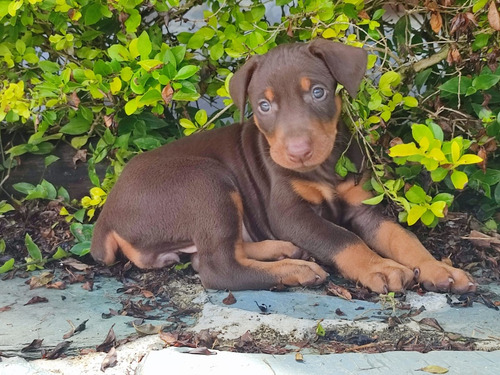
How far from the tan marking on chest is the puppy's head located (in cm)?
33

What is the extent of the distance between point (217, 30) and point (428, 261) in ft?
7.11

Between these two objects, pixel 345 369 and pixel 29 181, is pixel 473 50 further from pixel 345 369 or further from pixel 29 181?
pixel 29 181

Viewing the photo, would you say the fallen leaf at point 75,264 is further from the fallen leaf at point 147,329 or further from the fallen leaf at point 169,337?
the fallen leaf at point 169,337

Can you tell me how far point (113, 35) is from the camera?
536 cm

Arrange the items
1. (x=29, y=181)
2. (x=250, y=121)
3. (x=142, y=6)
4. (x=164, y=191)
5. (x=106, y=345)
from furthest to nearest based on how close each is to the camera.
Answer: (x=29, y=181), (x=142, y=6), (x=250, y=121), (x=164, y=191), (x=106, y=345)

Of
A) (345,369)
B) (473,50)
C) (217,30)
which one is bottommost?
(345,369)

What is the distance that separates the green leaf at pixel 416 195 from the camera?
3.92m

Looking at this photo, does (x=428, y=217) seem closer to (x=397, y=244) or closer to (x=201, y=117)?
(x=397, y=244)

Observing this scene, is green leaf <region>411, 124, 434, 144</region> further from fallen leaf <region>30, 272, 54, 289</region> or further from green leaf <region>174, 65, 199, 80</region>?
fallen leaf <region>30, 272, 54, 289</region>

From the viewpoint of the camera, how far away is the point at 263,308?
3.56 m

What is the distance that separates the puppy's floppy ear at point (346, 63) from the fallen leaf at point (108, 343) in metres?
1.78

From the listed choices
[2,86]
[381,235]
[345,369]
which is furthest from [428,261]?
[2,86]

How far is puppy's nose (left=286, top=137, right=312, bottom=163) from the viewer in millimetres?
3627

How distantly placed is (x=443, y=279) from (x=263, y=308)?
97 centimetres
